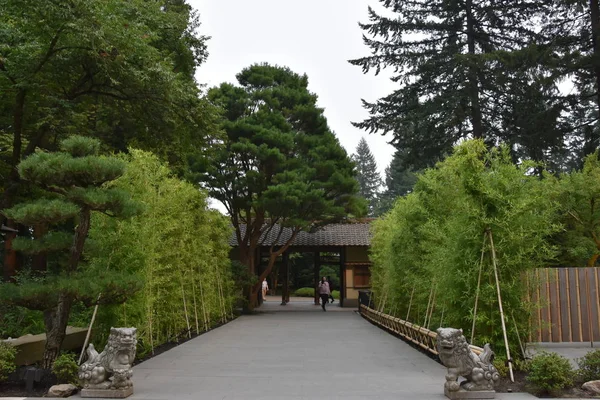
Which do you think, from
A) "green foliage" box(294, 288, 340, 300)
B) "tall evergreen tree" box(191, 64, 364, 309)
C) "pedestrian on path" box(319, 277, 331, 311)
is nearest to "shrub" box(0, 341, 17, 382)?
"tall evergreen tree" box(191, 64, 364, 309)

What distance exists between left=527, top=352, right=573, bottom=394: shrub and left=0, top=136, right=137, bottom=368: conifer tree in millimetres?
4295

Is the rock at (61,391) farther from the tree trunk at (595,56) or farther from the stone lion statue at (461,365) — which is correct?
the tree trunk at (595,56)

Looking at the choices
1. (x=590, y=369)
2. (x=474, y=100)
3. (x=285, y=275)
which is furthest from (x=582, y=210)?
(x=285, y=275)

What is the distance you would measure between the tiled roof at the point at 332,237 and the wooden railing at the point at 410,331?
6.17 m

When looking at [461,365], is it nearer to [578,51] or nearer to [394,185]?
[578,51]

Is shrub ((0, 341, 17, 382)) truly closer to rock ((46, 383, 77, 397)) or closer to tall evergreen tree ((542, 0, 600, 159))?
rock ((46, 383, 77, 397))

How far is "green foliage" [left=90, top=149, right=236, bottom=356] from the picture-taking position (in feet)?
23.7

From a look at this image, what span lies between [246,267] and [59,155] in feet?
39.8

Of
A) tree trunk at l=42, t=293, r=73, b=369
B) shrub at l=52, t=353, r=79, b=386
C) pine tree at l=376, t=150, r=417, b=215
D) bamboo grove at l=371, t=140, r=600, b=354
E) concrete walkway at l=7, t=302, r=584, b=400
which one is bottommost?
concrete walkway at l=7, t=302, r=584, b=400

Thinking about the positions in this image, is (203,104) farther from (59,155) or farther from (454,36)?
(454,36)

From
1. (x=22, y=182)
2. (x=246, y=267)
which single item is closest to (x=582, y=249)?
(x=246, y=267)

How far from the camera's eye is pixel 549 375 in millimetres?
5047

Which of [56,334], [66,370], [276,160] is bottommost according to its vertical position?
[66,370]

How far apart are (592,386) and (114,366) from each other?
477 centimetres
